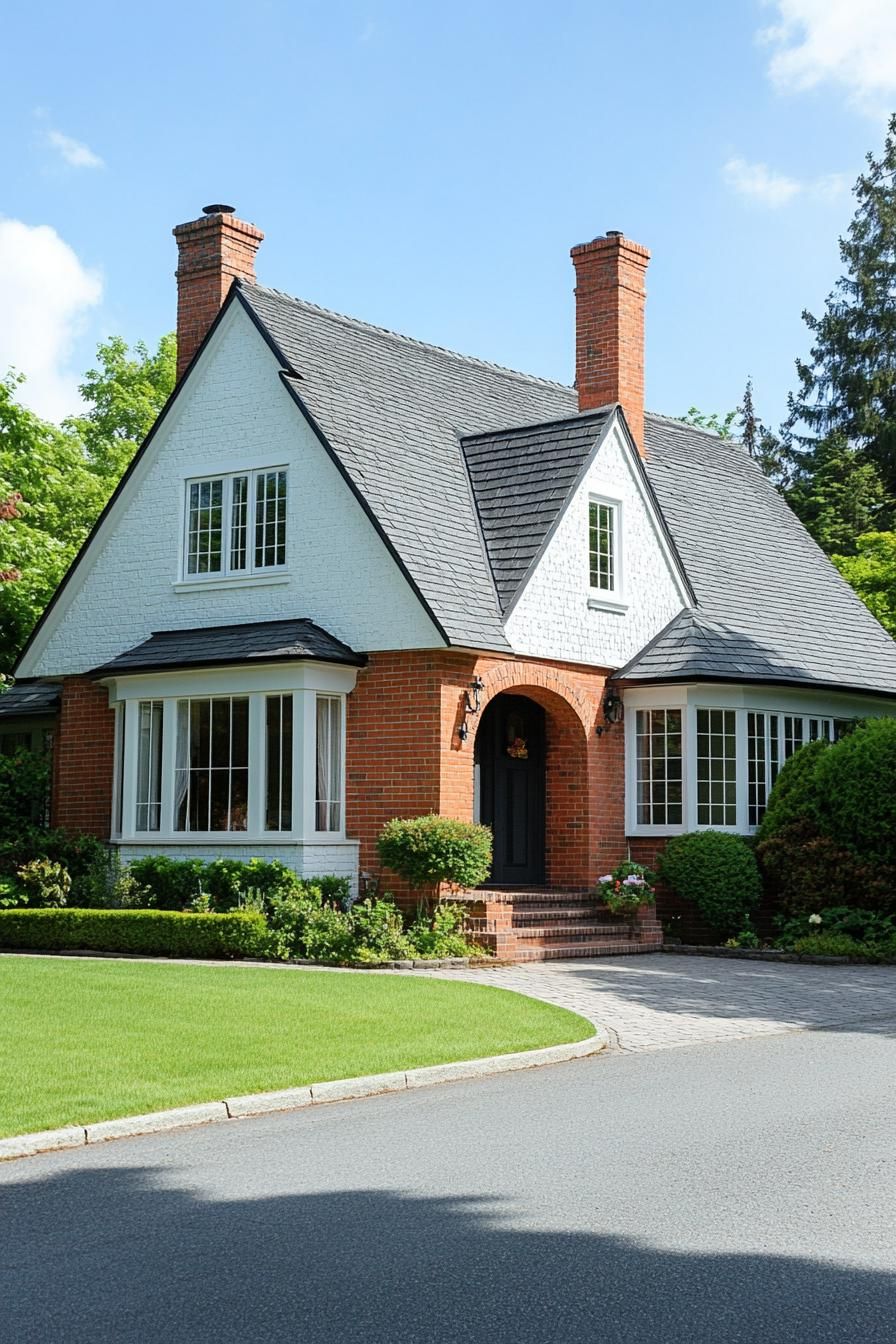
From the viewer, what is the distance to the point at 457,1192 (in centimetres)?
688

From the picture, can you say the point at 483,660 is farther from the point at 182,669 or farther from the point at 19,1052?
the point at 19,1052

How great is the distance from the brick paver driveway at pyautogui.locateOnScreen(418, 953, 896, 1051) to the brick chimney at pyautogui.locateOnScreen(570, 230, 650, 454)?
9302 millimetres

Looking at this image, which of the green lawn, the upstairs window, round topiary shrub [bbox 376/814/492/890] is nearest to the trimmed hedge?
the green lawn

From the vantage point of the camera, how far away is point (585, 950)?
18.8m

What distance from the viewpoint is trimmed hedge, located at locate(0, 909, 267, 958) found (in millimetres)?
17391

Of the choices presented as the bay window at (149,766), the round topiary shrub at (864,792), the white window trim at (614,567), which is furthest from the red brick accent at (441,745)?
the round topiary shrub at (864,792)

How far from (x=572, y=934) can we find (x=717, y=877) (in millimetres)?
2319

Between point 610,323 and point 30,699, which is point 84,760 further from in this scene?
point 610,323

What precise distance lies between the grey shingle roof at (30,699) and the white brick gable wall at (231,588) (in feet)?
4.50

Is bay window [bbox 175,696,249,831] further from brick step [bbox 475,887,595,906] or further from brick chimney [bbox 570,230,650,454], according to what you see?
brick chimney [bbox 570,230,650,454]

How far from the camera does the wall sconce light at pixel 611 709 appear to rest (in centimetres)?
2156

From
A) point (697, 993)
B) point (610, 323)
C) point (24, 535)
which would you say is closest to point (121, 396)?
point (24, 535)

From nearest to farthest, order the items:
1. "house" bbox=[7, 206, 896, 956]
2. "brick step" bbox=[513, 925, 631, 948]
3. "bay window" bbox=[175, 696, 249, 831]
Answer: "brick step" bbox=[513, 925, 631, 948]
"house" bbox=[7, 206, 896, 956]
"bay window" bbox=[175, 696, 249, 831]

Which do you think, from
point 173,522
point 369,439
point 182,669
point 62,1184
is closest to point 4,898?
point 182,669
